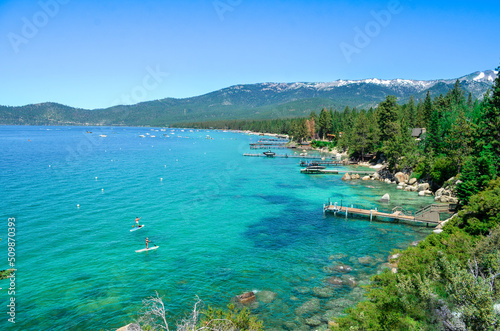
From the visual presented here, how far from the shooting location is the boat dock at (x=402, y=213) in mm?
46781

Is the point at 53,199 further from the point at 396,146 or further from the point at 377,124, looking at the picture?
the point at 377,124

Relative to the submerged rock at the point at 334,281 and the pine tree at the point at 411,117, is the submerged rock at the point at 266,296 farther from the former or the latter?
the pine tree at the point at 411,117

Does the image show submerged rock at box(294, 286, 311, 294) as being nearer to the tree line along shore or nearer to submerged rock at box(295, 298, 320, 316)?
submerged rock at box(295, 298, 320, 316)

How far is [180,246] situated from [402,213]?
118 feet

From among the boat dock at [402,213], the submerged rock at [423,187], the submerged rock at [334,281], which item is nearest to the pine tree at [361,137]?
the submerged rock at [423,187]

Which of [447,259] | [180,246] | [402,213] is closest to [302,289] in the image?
[447,259]

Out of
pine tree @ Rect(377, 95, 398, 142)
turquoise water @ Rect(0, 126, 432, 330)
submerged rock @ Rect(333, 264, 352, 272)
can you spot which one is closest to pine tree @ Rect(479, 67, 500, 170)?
turquoise water @ Rect(0, 126, 432, 330)

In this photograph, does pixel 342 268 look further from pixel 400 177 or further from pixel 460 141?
pixel 400 177

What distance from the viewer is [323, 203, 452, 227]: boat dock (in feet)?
153

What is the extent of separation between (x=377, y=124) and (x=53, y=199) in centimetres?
9722

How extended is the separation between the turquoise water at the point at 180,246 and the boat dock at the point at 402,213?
1.64 m

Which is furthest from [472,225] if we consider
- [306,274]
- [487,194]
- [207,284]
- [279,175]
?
[279,175]

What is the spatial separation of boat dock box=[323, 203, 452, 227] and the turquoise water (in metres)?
1.64

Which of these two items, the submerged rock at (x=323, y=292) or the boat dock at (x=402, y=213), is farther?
the boat dock at (x=402, y=213)
